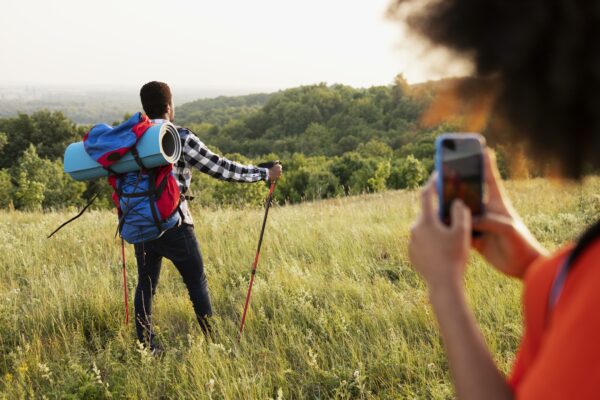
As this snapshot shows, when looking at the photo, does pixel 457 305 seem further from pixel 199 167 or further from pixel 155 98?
pixel 155 98

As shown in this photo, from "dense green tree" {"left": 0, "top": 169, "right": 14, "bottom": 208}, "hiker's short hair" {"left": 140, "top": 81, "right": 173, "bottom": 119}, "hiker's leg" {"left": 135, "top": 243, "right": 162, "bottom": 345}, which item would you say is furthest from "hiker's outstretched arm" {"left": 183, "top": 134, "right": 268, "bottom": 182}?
"dense green tree" {"left": 0, "top": 169, "right": 14, "bottom": 208}

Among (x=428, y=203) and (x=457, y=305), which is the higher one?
(x=428, y=203)

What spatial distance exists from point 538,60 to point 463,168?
0.79ft

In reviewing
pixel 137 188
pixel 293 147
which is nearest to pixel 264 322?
pixel 137 188

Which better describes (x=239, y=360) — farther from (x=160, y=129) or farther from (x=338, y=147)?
(x=338, y=147)

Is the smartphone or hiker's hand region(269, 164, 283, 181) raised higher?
the smartphone

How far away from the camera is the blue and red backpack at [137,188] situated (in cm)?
327

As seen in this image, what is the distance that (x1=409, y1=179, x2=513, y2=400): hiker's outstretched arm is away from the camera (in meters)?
0.89

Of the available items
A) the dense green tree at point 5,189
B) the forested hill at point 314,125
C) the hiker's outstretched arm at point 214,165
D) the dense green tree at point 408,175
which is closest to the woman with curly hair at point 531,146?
the hiker's outstretched arm at point 214,165

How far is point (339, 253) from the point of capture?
493 centimetres

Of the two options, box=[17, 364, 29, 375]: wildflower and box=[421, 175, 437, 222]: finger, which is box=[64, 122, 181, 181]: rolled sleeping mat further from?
box=[421, 175, 437, 222]: finger

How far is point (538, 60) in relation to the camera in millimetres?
873

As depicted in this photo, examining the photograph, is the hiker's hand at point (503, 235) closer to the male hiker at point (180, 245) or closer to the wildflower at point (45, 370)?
the male hiker at point (180, 245)

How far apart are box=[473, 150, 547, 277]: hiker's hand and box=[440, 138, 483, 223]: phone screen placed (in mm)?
116
